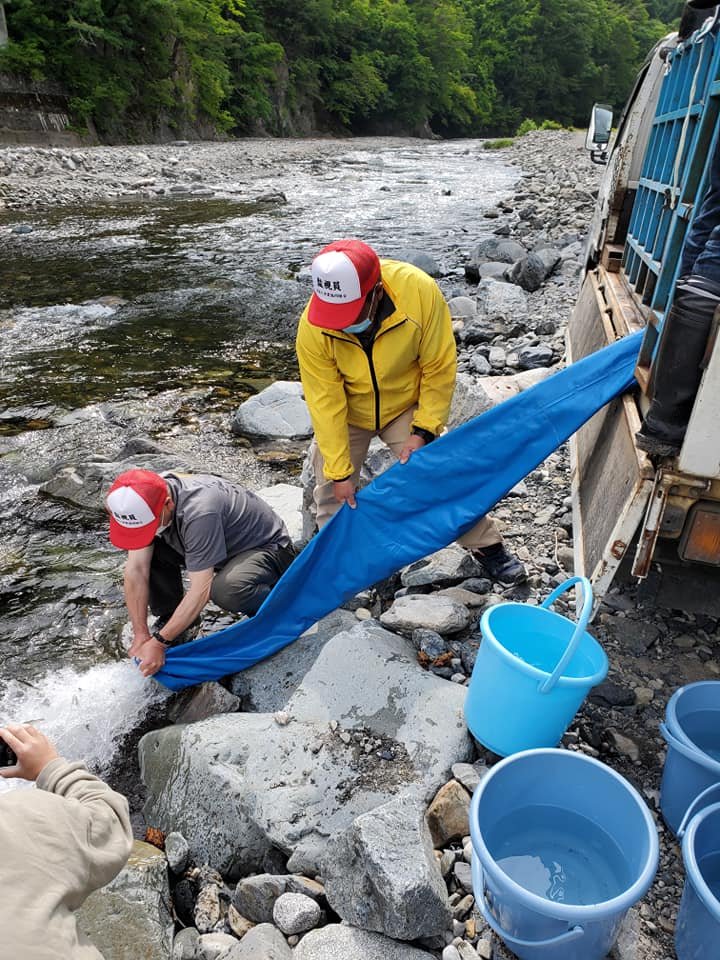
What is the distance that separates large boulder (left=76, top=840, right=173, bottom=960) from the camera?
2.12 metres

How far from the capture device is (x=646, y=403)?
2744 mm

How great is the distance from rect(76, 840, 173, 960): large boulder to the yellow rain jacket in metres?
1.84

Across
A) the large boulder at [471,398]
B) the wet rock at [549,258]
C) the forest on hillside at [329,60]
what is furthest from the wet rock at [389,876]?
the forest on hillside at [329,60]

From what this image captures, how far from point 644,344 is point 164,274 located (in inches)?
383

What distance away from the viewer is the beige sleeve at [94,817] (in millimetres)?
1530

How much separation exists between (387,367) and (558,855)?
2.13m

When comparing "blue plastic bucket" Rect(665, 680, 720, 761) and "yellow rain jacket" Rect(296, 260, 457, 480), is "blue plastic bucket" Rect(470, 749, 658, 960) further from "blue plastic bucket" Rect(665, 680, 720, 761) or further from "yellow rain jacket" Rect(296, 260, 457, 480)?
"yellow rain jacket" Rect(296, 260, 457, 480)

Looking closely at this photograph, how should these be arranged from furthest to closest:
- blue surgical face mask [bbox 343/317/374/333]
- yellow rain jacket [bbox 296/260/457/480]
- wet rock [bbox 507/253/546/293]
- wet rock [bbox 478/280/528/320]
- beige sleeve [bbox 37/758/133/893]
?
wet rock [bbox 507/253/546/293] < wet rock [bbox 478/280/528/320] < yellow rain jacket [bbox 296/260/457/480] < blue surgical face mask [bbox 343/317/374/333] < beige sleeve [bbox 37/758/133/893]

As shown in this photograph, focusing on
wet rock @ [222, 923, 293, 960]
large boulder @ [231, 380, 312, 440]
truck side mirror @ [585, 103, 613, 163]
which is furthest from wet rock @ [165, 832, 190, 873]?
truck side mirror @ [585, 103, 613, 163]

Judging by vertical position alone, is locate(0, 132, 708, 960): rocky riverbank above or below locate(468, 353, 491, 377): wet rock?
below

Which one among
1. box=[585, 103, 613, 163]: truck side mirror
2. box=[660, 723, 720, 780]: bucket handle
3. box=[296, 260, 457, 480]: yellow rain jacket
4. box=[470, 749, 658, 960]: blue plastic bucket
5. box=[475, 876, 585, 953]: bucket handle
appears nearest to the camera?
box=[475, 876, 585, 953]: bucket handle

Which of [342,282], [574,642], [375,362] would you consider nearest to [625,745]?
[574,642]

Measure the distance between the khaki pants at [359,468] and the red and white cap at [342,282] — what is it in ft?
2.68

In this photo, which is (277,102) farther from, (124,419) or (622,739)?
(622,739)
